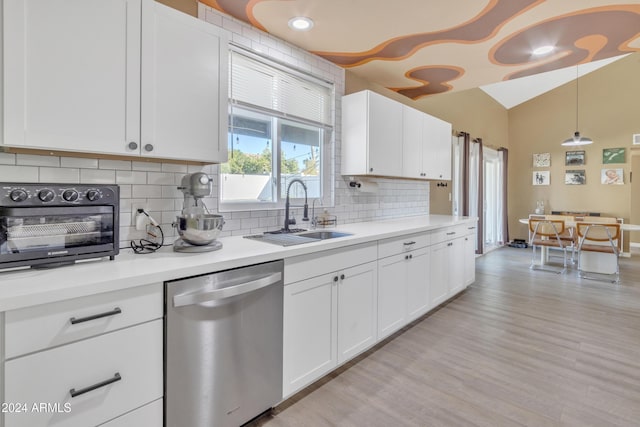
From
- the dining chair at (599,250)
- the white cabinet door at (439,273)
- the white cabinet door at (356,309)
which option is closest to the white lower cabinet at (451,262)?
the white cabinet door at (439,273)

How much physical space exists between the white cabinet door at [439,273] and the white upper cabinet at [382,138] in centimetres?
87

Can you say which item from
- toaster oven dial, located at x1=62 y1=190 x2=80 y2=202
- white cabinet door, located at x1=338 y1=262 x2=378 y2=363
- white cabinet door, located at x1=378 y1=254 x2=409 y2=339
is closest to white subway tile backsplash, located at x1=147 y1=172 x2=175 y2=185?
toaster oven dial, located at x1=62 y1=190 x2=80 y2=202

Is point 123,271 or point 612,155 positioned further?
point 612,155

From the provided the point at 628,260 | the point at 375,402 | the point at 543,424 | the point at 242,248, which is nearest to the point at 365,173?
the point at 242,248

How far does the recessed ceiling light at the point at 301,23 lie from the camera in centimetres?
234

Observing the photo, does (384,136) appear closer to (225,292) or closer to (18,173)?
(225,292)

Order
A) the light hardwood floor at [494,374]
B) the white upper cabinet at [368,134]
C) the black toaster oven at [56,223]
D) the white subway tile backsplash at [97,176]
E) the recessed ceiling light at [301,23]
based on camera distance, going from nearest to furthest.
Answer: the black toaster oven at [56,223] < the white subway tile backsplash at [97,176] < the light hardwood floor at [494,374] < the recessed ceiling light at [301,23] < the white upper cabinet at [368,134]

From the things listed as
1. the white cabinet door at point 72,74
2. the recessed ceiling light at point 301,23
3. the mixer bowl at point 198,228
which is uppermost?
the recessed ceiling light at point 301,23

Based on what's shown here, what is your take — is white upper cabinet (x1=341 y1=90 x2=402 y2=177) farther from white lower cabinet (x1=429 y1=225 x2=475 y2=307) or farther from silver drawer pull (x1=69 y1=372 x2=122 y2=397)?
silver drawer pull (x1=69 y1=372 x2=122 y2=397)

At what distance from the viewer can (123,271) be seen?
1290mm

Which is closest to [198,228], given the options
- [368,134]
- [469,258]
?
[368,134]

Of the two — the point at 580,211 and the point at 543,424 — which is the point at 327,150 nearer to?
the point at 543,424

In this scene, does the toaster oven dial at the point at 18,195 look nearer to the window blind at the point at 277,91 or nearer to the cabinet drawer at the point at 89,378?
the cabinet drawer at the point at 89,378

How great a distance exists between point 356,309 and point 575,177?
23.4ft
